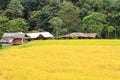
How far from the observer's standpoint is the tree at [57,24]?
49.4m

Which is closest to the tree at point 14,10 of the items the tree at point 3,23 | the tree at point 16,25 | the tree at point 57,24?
the tree at point 3,23

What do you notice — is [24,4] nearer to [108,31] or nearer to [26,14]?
[26,14]

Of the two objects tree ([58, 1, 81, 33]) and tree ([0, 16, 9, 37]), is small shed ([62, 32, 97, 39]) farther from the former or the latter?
tree ([0, 16, 9, 37])

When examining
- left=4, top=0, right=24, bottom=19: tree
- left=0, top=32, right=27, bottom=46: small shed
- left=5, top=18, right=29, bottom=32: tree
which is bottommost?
left=0, top=32, right=27, bottom=46: small shed

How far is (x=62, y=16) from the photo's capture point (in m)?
51.8

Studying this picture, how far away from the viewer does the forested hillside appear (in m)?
48.1

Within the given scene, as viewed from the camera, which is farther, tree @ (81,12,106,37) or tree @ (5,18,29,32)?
tree @ (5,18,29,32)

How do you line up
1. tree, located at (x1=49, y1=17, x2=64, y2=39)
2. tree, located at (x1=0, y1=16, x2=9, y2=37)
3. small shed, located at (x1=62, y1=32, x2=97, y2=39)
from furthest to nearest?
tree, located at (x1=0, y1=16, x2=9, y2=37) → tree, located at (x1=49, y1=17, x2=64, y2=39) → small shed, located at (x1=62, y1=32, x2=97, y2=39)

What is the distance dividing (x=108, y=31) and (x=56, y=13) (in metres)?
11.0

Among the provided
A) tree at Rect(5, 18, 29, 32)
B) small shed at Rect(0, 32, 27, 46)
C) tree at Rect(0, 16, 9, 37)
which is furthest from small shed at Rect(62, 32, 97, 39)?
tree at Rect(0, 16, 9, 37)

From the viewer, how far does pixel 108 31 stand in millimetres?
46750

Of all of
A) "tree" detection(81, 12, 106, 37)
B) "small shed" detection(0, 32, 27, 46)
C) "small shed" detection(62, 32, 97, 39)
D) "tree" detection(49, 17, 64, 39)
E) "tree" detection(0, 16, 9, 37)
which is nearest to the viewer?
"small shed" detection(0, 32, 27, 46)

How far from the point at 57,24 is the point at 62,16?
297 centimetres

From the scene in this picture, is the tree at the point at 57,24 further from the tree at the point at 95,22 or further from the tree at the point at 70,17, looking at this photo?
the tree at the point at 95,22
